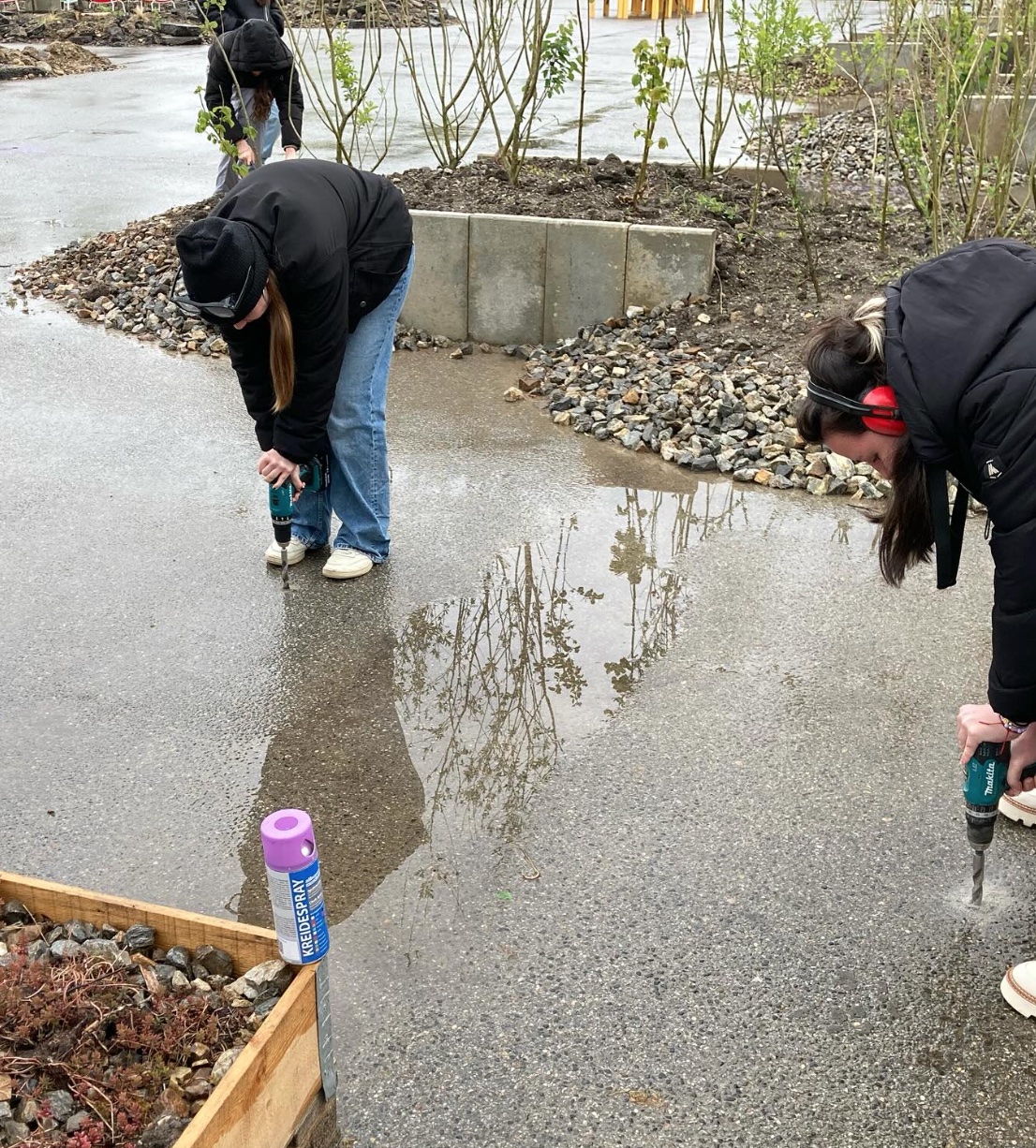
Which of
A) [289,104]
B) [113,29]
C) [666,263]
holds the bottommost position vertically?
[666,263]

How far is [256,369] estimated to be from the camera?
13.9 ft

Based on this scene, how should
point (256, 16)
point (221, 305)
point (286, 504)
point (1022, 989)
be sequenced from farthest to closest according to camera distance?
1. point (256, 16)
2. point (286, 504)
3. point (221, 305)
4. point (1022, 989)

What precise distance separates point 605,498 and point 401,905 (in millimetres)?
2723

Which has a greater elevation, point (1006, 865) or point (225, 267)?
point (225, 267)

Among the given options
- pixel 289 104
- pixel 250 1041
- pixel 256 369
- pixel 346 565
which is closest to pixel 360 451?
pixel 346 565

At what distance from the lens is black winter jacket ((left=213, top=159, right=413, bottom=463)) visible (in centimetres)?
389

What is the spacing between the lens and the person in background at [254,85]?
8398mm

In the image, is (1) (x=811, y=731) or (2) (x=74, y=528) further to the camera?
(2) (x=74, y=528)

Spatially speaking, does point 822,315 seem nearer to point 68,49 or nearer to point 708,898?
point 708,898

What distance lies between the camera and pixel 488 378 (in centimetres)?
692

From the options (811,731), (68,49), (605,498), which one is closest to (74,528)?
(605,498)

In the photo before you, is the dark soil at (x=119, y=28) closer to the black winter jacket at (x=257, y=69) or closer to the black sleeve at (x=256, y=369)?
the black winter jacket at (x=257, y=69)

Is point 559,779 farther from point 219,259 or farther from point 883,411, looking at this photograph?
point 219,259

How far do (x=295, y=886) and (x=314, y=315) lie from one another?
7.65 feet
